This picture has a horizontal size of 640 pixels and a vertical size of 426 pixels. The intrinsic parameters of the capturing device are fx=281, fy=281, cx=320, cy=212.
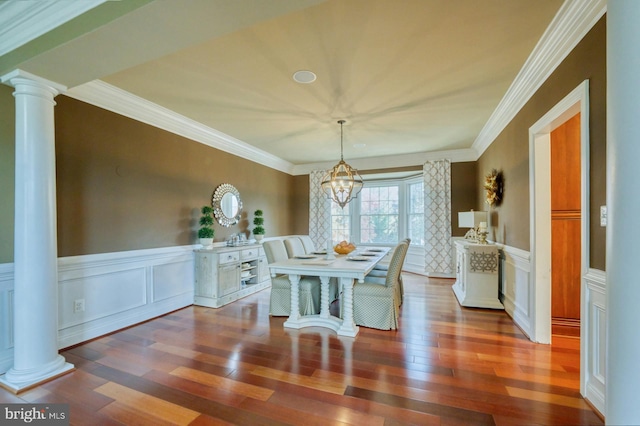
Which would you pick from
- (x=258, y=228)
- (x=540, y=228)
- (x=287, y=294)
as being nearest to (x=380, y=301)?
(x=287, y=294)

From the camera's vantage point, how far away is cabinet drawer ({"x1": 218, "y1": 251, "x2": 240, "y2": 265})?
4.02 meters

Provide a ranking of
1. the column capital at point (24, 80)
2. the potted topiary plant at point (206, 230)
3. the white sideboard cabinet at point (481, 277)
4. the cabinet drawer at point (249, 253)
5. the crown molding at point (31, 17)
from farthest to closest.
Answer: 1. the cabinet drawer at point (249, 253)
2. the potted topiary plant at point (206, 230)
3. the white sideboard cabinet at point (481, 277)
4. the column capital at point (24, 80)
5. the crown molding at point (31, 17)

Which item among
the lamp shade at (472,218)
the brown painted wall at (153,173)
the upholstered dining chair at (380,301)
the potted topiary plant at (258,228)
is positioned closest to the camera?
the brown painted wall at (153,173)

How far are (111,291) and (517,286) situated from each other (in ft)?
15.1

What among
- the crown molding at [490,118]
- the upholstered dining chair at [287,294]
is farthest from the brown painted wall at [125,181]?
the upholstered dining chair at [287,294]

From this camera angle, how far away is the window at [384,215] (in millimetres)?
6500

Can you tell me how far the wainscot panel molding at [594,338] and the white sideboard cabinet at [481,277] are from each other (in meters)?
1.87

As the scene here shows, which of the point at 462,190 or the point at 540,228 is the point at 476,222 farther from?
the point at 540,228

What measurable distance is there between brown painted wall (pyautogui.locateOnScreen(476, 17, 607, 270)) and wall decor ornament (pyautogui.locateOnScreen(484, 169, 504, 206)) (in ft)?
0.39

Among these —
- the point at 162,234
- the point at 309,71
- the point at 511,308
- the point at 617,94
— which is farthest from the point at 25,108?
the point at 511,308

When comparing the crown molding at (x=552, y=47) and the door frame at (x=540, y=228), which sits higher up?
the crown molding at (x=552, y=47)

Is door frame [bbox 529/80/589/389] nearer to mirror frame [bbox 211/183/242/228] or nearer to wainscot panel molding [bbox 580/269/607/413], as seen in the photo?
wainscot panel molding [bbox 580/269/607/413]

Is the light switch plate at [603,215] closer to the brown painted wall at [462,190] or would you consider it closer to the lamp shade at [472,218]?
the lamp shade at [472,218]

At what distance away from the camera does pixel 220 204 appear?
4.62 metres
